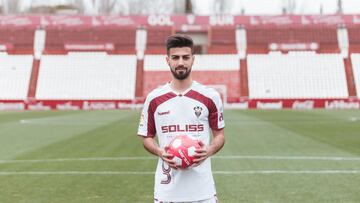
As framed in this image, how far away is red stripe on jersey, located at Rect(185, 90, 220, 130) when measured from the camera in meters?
4.33

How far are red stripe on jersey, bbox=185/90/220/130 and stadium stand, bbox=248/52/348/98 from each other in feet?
141

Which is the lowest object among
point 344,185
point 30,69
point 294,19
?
point 344,185

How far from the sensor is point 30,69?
5003 cm

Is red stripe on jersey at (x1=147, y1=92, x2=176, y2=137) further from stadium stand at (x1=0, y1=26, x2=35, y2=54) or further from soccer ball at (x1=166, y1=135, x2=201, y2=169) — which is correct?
stadium stand at (x1=0, y1=26, x2=35, y2=54)

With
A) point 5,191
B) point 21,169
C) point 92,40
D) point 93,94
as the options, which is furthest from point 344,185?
point 92,40

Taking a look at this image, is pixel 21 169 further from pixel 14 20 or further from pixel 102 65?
pixel 14 20

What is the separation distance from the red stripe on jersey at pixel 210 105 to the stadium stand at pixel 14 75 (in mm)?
44684

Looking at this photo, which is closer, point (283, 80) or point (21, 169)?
point (21, 169)

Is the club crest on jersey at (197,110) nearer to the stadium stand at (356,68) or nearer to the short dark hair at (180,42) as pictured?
the short dark hair at (180,42)

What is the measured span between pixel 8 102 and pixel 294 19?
91.1 ft

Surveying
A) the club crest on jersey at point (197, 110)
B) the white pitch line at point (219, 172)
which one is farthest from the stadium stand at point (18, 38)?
the club crest on jersey at point (197, 110)

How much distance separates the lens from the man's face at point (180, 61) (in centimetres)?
419

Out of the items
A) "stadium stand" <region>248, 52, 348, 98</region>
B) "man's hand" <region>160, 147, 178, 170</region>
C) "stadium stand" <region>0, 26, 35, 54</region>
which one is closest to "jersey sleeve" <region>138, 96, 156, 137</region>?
"man's hand" <region>160, 147, 178, 170</region>

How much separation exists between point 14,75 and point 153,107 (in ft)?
155
